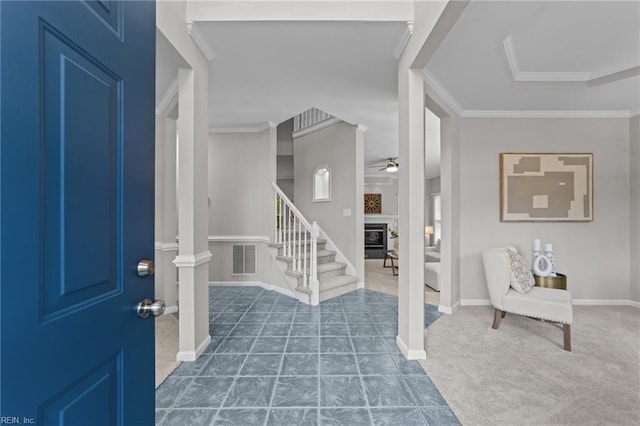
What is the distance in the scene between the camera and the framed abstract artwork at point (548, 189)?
3.49m

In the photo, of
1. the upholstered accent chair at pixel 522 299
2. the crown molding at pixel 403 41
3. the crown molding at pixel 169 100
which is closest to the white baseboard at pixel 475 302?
the upholstered accent chair at pixel 522 299

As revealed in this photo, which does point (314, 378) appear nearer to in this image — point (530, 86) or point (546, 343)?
point (546, 343)

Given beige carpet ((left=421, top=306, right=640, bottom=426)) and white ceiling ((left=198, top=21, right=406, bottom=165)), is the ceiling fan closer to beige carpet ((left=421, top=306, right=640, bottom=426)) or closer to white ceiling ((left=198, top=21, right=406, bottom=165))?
white ceiling ((left=198, top=21, right=406, bottom=165))

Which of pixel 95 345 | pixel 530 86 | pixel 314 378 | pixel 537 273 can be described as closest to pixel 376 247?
pixel 537 273

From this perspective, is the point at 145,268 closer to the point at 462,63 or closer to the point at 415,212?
the point at 415,212

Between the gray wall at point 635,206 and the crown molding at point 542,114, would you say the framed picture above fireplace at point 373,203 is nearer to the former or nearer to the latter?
the crown molding at point 542,114

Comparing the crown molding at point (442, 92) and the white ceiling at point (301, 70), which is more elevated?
the white ceiling at point (301, 70)

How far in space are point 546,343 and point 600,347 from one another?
16.7 inches

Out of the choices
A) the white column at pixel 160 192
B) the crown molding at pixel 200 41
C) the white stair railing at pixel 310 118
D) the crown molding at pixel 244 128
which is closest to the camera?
the crown molding at pixel 200 41

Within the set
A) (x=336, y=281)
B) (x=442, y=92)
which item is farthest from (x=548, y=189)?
(x=336, y=281)

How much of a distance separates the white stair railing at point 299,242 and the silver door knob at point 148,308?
2683 mm

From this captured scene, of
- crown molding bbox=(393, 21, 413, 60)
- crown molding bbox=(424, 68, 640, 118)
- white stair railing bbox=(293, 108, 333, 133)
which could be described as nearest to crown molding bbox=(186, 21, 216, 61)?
crown molding bbox=(393, 21, 413, 60)

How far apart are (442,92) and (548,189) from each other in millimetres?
1964

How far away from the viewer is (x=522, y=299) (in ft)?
8.36
